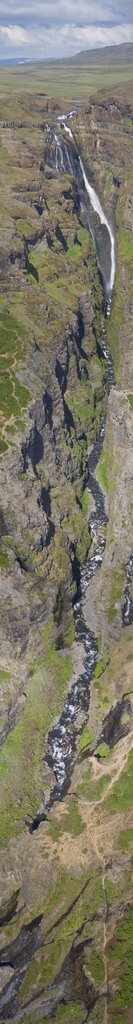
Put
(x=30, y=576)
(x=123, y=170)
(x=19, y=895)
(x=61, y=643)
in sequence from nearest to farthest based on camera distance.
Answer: (x=19, y=895) → (x=30, y=576) → (x=61, y=643) → (x=123, y=170)

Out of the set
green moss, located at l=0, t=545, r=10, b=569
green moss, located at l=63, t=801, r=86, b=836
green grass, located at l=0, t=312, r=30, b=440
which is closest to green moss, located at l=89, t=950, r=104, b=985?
green moss, located at l=63, t=801, r=86, b=836

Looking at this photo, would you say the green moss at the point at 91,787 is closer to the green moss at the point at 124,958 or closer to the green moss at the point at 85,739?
the green moss at the point at 85,739

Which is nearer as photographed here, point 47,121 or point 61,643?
point 61,643

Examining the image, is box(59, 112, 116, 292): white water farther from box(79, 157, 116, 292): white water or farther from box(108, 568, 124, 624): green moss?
box(108, 568, 124, 624): green moss

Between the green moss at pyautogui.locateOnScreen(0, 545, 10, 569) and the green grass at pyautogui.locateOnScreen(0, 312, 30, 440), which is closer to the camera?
the green moss at pyautogui.locateOnScreen(0, 545, 10, 569)

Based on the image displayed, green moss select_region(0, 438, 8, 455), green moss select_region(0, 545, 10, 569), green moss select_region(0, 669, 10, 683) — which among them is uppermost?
green moss select_region(0, 438, 8, 455)

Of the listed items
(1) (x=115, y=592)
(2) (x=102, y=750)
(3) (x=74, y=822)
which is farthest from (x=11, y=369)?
(3) (x=74, y=822)

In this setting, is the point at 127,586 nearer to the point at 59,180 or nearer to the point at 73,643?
the point at 73,643

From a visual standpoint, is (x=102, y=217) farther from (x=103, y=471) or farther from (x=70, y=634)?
(x=70, y=634)

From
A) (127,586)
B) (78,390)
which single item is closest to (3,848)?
(127,586)
